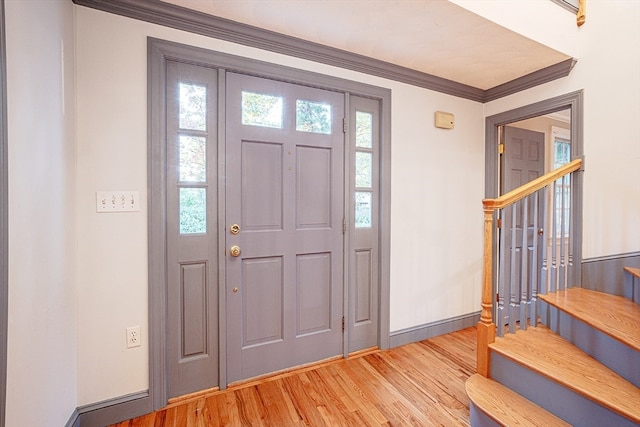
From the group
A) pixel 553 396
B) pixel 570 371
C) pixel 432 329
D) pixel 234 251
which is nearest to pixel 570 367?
pixel 570 371

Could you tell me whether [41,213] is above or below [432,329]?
above

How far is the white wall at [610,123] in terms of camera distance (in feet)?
6.46

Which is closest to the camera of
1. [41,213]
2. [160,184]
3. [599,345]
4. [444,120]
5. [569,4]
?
[41,213]

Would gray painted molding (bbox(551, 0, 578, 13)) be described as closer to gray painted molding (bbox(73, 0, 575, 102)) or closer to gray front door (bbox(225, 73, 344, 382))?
gray painted molding (bbox(73, 0, 575, 102))

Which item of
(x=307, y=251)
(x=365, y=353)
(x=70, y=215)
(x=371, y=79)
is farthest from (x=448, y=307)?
(x=70, y=215)

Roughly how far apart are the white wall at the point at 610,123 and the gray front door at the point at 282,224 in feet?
6.00

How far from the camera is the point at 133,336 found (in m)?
1.65

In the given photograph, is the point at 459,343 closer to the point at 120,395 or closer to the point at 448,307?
the point at 448,307

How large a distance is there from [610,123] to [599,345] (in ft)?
5.20

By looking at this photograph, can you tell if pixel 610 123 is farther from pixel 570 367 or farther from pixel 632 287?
pixel 570 367

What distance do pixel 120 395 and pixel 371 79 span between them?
2746 mm

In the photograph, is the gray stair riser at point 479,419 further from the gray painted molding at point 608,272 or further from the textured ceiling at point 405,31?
the textured ceiling at point 405,31

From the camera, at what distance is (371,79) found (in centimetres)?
233

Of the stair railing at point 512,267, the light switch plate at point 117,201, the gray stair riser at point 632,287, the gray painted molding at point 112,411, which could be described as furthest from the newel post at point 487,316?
the light switch plate at point 117,201
